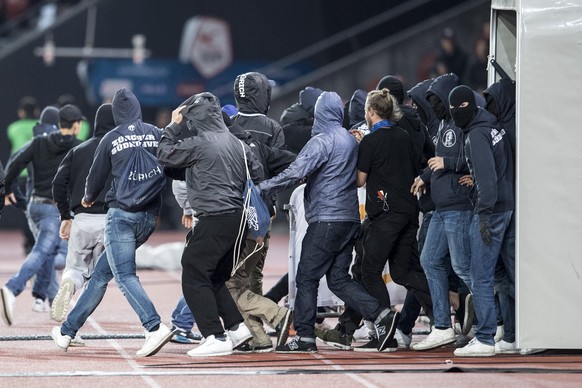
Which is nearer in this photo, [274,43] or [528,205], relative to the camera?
[528,205]

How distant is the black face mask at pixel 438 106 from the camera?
35.6 ft

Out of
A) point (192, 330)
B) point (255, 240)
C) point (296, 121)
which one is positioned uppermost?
point (296, 121)

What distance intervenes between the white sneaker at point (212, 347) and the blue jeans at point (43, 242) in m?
3.81

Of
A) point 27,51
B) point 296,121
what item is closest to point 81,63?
point 27,51

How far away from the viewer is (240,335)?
10.5 metres

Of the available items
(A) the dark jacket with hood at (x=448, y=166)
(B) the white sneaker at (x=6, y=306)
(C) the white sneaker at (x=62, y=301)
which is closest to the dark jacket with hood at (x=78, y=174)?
(C) the white sneaker at (x=62, y=301)

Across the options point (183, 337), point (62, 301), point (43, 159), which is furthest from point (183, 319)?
point (43, 159)

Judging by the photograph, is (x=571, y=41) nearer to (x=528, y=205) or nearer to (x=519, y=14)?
(x=519, y=14)

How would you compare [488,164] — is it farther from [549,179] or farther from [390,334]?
[390,334]

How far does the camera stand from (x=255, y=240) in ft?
35.9

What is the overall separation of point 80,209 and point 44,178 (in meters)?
2.39

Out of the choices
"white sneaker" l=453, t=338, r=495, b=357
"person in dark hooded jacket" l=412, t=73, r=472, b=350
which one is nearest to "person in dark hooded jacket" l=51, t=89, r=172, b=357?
"person in dark hooded jacket" l=412, t=73, r=472, b=350

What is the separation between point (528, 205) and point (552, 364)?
129cm

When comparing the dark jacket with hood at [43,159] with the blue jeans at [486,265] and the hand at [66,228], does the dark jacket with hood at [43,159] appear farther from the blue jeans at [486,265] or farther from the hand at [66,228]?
the blue jeans at [486,265]
